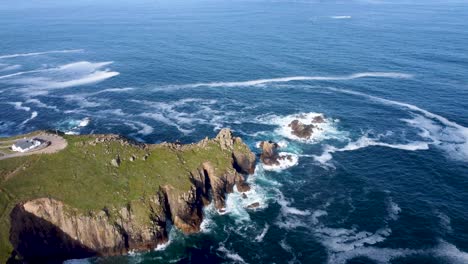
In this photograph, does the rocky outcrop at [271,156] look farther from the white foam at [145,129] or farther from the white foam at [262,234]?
the white foam at [145,129]

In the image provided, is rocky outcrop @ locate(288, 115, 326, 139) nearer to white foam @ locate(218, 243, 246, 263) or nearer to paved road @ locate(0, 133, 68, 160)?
white foam @ locate(218, 243, 246, 263)

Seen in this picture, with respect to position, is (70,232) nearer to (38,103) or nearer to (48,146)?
(48,146)

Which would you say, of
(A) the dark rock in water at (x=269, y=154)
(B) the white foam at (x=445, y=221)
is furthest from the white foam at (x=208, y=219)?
(B) the white foam at (x=445, y=221)

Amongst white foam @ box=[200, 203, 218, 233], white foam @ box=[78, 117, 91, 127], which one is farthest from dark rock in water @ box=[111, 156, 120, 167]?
white foam @ box=[78, 117, 91, 127]

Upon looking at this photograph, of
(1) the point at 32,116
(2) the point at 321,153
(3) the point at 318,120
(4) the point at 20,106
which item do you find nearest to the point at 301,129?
(3) the point at 318,120

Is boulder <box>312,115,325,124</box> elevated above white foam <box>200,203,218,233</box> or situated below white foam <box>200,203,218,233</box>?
above

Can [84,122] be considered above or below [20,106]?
below
